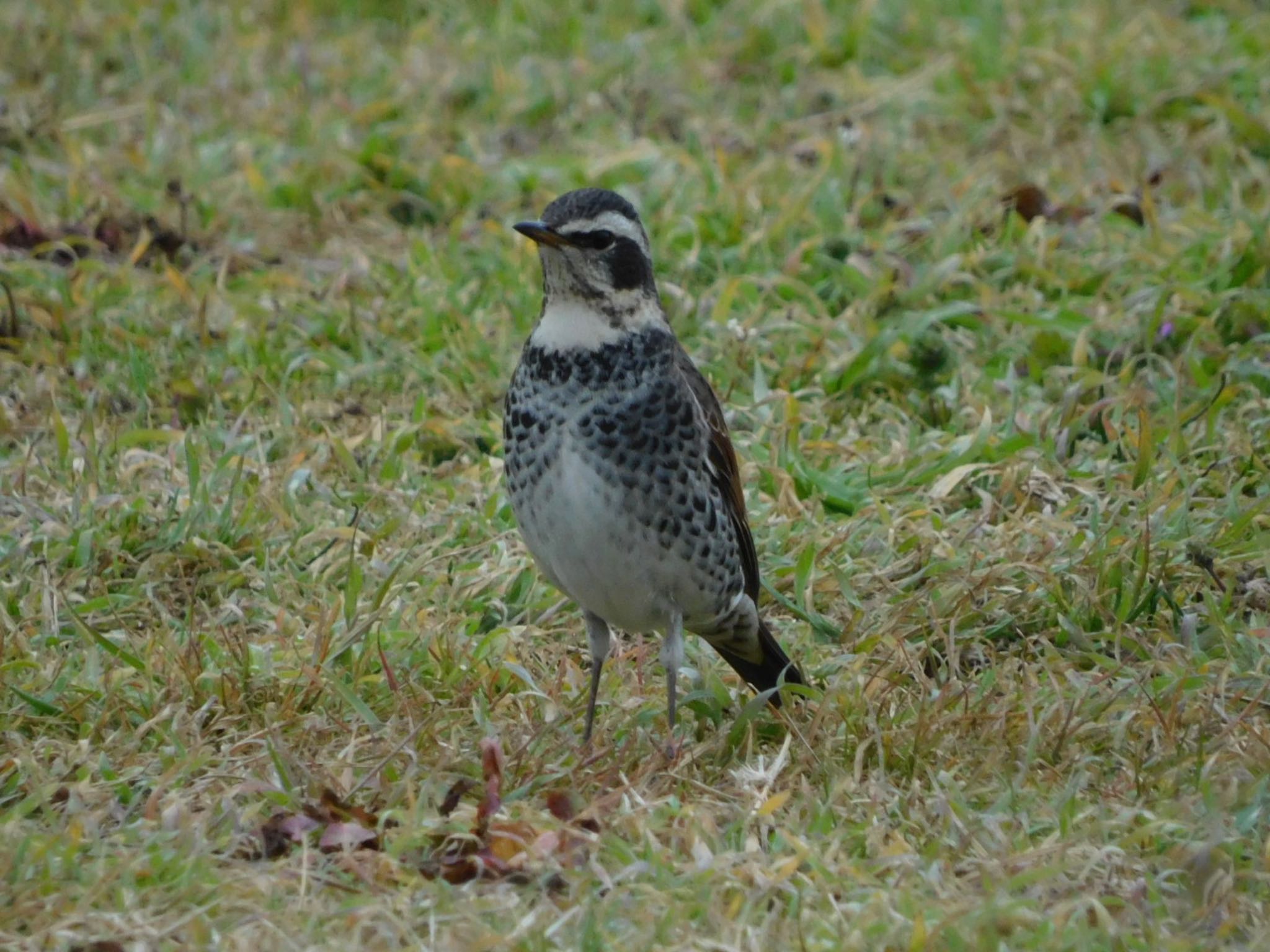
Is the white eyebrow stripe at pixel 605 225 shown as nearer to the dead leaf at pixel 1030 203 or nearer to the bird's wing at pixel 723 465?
the bird's wing at pixel 723 465

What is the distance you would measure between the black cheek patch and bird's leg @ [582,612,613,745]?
2.93 feet

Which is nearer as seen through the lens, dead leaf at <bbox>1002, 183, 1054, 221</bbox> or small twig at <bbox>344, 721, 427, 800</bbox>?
small twig at <bbox>344, 721, 427, 800</bbox>

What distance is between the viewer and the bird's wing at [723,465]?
503 cm

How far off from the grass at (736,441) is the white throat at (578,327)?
0.97 m

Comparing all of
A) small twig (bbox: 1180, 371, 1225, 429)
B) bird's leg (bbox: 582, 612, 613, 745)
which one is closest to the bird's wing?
bird's leg (bbox: 582, 612, 613, 745)

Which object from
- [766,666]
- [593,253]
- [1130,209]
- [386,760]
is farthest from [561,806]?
[1130,209]

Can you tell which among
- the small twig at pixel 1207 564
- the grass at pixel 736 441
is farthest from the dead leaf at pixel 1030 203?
the small twig at pixel 1207 564

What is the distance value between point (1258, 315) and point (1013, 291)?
0.92 m

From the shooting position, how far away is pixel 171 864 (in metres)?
4.08

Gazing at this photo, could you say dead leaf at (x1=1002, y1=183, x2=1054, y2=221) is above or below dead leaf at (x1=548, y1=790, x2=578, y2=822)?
above

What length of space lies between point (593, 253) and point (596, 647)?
1.09m

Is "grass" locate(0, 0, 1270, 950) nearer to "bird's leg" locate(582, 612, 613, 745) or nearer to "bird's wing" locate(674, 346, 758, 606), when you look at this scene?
"bird's leg" locate(582, 612, 613, 745)

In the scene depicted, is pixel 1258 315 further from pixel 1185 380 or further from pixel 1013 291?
pixel 1013 291

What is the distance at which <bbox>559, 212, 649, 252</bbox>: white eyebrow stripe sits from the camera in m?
4.76
